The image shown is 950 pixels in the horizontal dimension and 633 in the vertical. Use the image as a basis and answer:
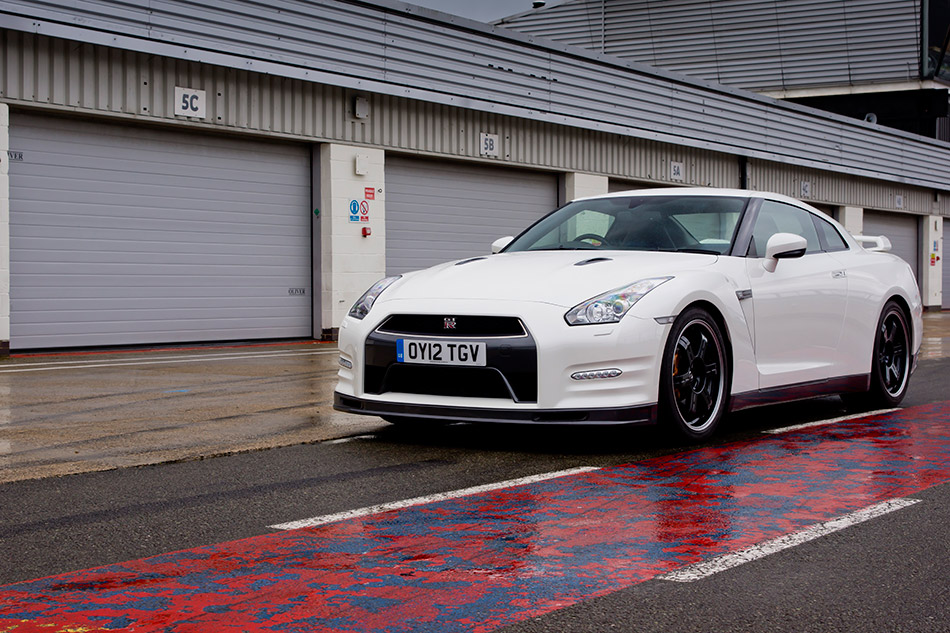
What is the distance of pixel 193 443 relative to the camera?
19.4 feet

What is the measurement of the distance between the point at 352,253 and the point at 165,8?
4282 mm

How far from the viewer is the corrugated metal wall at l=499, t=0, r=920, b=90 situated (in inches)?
1366

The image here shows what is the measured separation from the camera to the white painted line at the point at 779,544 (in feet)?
10.9

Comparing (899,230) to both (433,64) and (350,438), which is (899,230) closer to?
(433,64)

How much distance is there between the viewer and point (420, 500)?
14.5ft

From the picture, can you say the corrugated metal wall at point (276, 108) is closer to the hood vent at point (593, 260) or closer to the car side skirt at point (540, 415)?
the hood vent at point (593, 260)

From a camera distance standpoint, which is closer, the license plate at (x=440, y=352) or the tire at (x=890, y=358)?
the license plate at (x=440, y=352)

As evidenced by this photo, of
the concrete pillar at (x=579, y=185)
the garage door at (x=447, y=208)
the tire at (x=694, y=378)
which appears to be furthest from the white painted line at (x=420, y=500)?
the concrete pillar at (x=579, y=185)

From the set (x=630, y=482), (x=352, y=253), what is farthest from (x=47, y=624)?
(x=352, y=253)

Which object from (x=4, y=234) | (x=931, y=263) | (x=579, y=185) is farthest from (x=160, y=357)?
(x=931, y=263)

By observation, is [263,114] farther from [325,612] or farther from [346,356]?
[325,612]

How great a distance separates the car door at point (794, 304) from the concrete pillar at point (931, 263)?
87.4 feet

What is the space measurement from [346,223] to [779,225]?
9.82 metres

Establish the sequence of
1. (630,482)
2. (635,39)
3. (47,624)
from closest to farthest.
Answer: (47,624) < (630,482) < (635,39)
